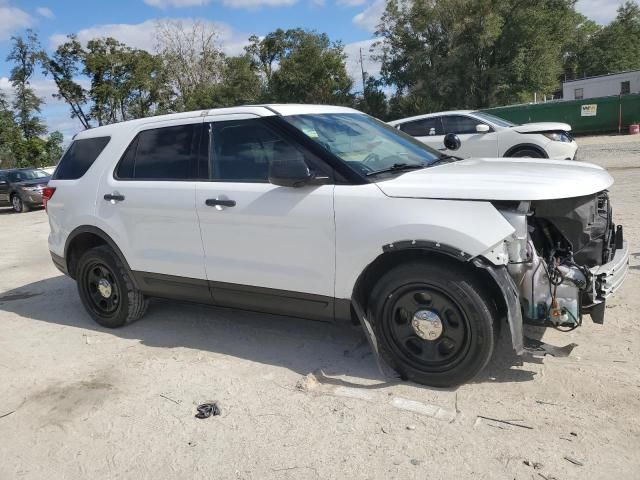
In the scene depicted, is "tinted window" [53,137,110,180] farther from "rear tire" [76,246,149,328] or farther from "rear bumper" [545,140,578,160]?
"rear bumper" [545,140,578,160]

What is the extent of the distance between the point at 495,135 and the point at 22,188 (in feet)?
51.4

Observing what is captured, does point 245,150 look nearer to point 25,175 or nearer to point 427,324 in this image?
point 427,324

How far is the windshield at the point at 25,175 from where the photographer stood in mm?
20031

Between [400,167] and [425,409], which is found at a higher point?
[400,167]

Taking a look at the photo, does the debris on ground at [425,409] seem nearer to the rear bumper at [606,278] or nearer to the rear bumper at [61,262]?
the rear bumper at [606,278]

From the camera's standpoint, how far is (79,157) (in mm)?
5480

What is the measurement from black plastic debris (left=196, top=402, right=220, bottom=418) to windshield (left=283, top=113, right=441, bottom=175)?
5.99ft

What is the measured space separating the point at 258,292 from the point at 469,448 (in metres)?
1.89

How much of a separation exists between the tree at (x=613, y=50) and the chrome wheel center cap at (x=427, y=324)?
66.8 m

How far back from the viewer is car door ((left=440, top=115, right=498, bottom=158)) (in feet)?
40.2

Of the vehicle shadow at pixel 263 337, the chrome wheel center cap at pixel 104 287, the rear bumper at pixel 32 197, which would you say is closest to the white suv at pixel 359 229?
the chrome wheel center cap at pixel 104 287

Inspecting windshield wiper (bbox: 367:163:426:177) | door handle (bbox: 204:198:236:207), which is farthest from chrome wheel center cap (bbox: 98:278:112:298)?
windshield wiper (bbox: 367:163:426:177)

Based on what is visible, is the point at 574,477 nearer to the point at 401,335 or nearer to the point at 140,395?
the point at 401,335

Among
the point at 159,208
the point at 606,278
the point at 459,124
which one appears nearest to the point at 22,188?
the point at 459,124
